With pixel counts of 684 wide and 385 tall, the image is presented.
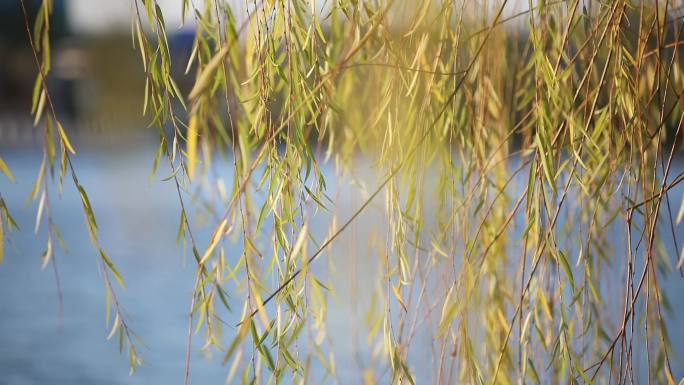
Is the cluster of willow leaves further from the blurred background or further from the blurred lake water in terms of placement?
the blurred background

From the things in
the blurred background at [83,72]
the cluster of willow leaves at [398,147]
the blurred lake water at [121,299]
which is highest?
the cluster of willow leaves at [398,147]

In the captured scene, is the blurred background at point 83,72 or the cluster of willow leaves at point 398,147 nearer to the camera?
the cluster of willow leaves at point 398,147

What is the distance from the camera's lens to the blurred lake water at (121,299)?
2867 millimetres

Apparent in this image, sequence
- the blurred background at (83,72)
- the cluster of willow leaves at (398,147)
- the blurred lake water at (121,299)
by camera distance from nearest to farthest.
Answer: the cluster of willow leaves at (398,147)
the blurred lake water at (121,299)
the blurred background at (83,72)

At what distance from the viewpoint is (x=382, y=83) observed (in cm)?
110

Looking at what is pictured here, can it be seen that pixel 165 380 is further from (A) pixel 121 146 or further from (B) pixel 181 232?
(A) pixel 121 146

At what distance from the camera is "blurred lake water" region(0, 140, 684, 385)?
2867mm

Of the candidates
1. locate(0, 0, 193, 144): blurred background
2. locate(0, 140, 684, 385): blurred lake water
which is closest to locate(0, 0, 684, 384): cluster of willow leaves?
locate(0, 140, 684, 385): blurred lake water

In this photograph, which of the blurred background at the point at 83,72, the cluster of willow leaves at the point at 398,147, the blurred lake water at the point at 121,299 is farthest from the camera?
the blurred background at the point at 83,72

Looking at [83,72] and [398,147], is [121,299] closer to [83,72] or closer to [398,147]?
[398,147]

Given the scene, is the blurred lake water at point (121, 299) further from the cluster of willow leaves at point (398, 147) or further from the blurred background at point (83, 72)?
the blurred background at point (83, 72)

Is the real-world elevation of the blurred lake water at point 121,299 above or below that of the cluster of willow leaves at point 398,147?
below

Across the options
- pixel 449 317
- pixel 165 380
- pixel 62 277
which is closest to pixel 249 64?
pixel 449 317

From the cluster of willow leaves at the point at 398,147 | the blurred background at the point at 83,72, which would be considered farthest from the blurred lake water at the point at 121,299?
the blurred background at the point at 83,72
